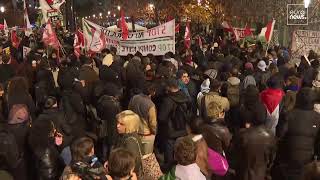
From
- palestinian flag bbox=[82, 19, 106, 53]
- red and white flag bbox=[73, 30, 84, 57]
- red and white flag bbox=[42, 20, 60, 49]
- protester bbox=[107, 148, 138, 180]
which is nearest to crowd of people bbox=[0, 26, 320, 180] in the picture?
protester bbox=[107, 148, 138, 180]

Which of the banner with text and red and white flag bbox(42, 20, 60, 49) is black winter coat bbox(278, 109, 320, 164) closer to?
the banner with text

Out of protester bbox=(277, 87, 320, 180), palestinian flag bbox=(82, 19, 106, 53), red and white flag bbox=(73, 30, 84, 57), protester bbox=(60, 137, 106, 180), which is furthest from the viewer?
red and white flag bbox=(73, 30, 84, 57)

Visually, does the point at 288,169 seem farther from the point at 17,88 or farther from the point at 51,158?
the point at 17,88

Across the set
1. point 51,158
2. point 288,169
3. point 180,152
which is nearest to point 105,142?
point 51,158

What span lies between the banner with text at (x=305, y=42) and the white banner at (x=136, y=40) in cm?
323

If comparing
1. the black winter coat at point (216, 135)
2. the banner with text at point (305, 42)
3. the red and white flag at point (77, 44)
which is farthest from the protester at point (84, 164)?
the banner with text at point (305, 42)

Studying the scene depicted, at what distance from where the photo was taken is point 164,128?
27.9 feet

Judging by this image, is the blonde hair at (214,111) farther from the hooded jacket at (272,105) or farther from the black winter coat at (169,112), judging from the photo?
the hooded jacket at (272,105)

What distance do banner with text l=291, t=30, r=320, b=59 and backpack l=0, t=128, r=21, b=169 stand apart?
9.18 metres

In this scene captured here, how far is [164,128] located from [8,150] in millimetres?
2792

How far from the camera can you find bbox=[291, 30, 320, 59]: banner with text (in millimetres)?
13812

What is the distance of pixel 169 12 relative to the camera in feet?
133

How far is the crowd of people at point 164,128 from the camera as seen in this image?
5.41 m

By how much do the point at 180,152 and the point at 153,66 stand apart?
6.45 metres
